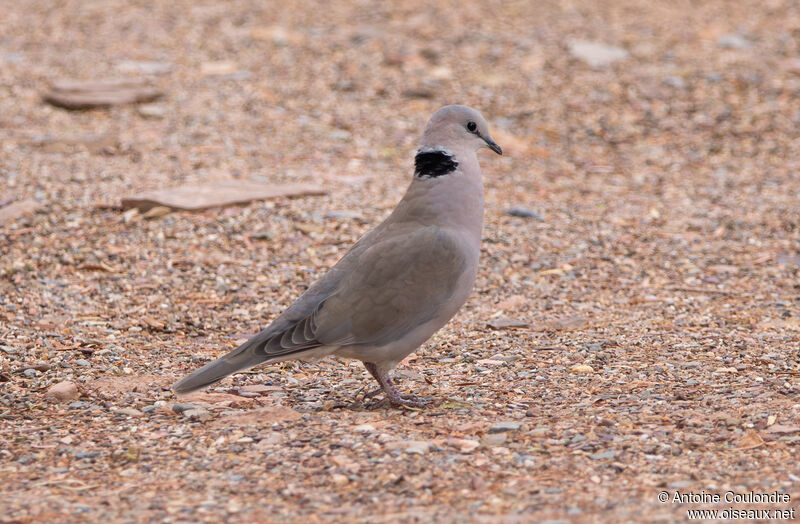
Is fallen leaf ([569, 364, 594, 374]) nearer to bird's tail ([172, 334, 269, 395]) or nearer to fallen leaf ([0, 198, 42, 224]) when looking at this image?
bird's tail ([172, 334, 269, 395])

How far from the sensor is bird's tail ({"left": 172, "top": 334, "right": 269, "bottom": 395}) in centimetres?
432

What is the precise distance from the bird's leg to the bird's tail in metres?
0.55

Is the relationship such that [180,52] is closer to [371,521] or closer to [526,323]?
[526,323]

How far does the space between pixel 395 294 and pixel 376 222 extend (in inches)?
108

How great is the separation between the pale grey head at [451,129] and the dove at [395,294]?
0.14 m

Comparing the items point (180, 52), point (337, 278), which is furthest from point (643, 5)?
point (337, 278)

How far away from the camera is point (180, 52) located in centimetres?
1074

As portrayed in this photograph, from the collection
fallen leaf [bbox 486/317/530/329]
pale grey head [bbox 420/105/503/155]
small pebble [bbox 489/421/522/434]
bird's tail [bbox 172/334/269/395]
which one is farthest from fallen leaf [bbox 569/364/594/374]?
bird's tail [bbox 172/334/269/395]

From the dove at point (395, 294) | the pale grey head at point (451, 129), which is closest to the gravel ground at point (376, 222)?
the dove at point (395, 294)

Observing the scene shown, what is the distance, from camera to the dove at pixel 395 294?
14.6ft

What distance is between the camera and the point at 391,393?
4.57 m

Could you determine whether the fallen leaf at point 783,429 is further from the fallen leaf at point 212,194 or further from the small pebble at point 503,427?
the fallen leaf at point 212,194

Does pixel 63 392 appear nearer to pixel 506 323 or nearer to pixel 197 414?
pixel 197 414

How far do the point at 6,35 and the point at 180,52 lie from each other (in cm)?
199
